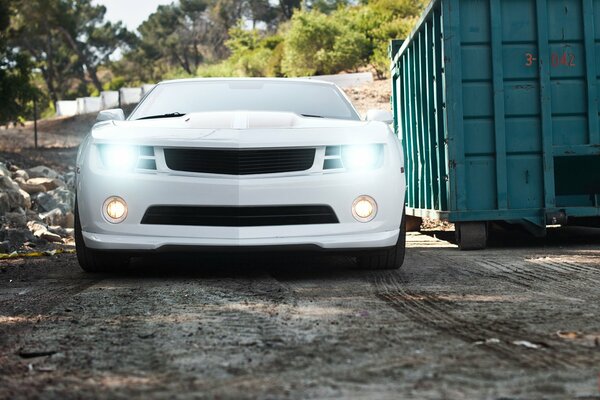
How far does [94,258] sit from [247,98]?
185 centimetres

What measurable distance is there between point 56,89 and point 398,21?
5081cm

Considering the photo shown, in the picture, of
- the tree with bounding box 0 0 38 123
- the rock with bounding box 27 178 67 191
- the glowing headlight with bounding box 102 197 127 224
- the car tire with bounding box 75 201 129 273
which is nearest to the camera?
the glowing headlight with bounding box 102 197 127 224

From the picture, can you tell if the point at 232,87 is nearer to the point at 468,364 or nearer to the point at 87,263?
the point at 87,263

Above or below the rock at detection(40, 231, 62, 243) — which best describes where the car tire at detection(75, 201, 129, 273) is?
above

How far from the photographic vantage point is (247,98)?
7.59 metres

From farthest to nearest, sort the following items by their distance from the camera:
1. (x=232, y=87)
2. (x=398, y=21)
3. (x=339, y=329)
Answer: (x=398, y=21) → (x=232, y=87) → (x=339, y=329)

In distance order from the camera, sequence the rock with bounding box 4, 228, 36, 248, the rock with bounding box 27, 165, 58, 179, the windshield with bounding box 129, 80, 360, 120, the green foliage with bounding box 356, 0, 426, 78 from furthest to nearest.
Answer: the green foliage with bounding box 356, 0, 426, 78 < the rock with bounding box 27, 165, 58, 179 < the rock with bounding box 4, 228, 36, 248 < the windshield with bounding box 129, 80, 360, 120

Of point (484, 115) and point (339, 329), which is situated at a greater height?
point (484, 115)

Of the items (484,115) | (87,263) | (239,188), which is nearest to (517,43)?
(484,115)

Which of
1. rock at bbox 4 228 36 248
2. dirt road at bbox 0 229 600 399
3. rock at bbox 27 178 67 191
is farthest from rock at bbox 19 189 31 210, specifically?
dirt road at bbox 0 229 600 399

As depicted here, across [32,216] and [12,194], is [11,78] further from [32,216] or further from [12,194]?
[32,216]

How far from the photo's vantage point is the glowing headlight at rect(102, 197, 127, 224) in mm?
6289

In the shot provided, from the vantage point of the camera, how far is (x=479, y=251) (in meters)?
9.02

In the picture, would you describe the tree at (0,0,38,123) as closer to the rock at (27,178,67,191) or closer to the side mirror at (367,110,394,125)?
the rock at (27,178,67,191)
